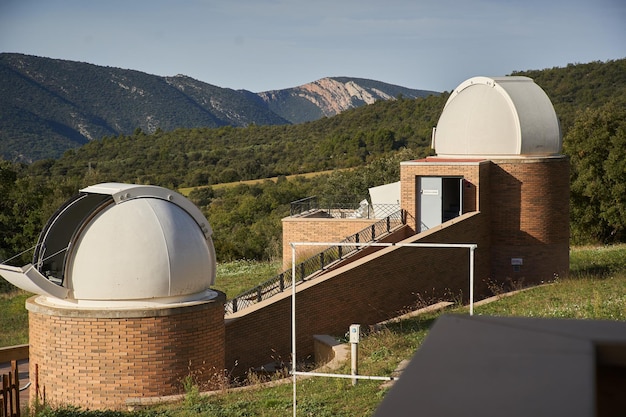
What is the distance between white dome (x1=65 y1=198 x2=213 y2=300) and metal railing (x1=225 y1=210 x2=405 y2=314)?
3796 millimetres

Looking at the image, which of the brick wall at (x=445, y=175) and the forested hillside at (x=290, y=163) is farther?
the forested hillside at (x=290, y=163)

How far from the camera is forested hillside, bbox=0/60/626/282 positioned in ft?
126

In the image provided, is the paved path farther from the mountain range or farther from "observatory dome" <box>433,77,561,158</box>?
the mountain range

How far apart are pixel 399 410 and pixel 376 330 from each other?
1463 centimetres

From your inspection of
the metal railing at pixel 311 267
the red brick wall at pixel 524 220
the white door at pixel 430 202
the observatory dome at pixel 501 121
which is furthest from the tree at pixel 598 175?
the metal railing at pixel 311 267

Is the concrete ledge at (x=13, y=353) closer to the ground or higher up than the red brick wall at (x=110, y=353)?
closer to the ground

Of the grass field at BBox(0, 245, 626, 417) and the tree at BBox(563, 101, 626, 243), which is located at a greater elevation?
the tree at BBox(563, 101, 626, 243)

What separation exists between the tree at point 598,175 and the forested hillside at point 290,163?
2.2 inches

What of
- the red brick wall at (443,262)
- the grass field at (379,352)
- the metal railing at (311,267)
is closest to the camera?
A: the grass field at (379,352)

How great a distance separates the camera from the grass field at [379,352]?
36.3ft

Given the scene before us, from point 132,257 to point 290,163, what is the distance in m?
55.6

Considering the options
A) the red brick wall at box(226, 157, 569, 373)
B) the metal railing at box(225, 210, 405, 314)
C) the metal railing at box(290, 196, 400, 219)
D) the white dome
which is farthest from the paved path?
the metal railing at box(290, 196, 400, 219)

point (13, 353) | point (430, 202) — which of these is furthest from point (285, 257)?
point (13, 353)

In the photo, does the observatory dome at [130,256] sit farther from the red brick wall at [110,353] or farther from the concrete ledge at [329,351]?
the concrete ledge at [329,351]
